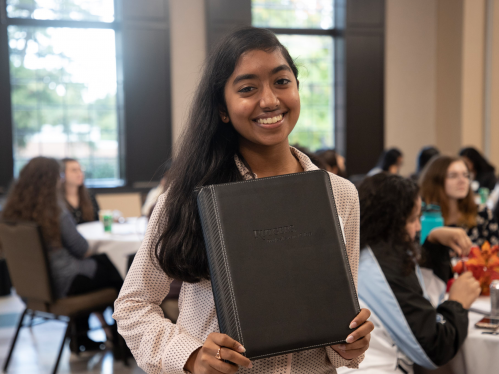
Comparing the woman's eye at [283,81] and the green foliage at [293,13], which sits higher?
the green foliage at [293,13]

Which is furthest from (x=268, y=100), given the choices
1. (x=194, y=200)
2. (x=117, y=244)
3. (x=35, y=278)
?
(x=117, y=244)

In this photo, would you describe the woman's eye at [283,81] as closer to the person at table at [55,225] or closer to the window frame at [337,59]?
the person at table at [55,225]

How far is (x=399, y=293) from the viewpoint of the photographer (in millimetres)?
1776

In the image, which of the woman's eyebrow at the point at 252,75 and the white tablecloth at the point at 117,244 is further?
the white tablecloth at the point at 117,244

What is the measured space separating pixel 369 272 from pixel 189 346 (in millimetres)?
1056

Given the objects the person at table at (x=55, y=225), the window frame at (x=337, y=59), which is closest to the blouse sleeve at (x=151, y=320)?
the person at table at (x=55, y=225)

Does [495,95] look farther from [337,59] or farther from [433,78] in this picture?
[337,59]

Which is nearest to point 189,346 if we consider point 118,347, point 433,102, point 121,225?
point 118,347

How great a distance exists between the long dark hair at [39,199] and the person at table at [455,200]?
92.6 inches

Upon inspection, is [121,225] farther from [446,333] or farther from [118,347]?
[446,333]

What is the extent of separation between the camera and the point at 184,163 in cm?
105

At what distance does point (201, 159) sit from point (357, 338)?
44 cm

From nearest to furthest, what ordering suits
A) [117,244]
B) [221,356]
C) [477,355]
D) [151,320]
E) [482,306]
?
[221,356] → [151,320] → [477,355] → [482,306] → [117,244]

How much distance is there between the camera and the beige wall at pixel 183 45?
6.88m
